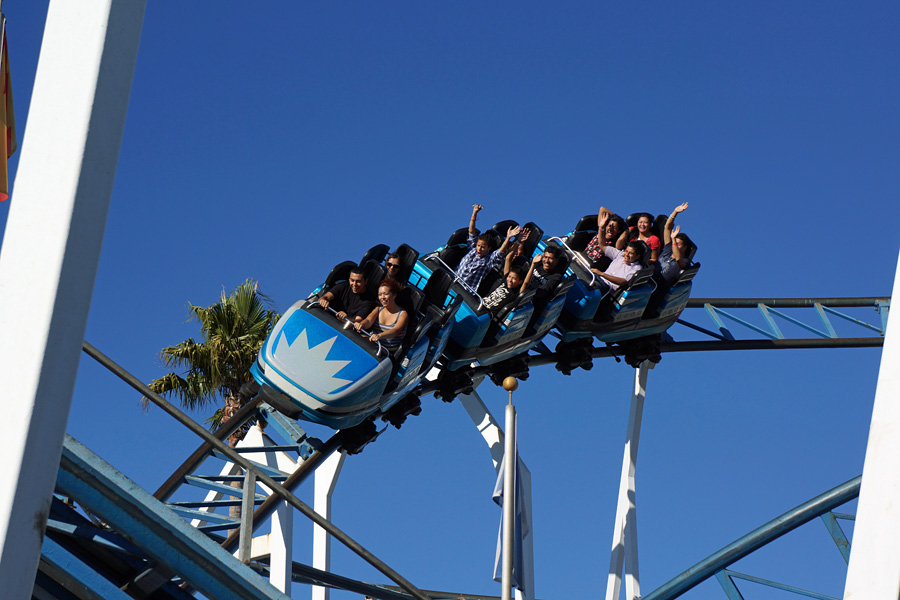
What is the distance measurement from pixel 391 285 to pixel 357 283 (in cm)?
27

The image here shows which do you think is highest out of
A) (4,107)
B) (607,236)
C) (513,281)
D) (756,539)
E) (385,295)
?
(607,236)

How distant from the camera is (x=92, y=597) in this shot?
3.21 m

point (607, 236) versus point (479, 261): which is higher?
point (607, 236)

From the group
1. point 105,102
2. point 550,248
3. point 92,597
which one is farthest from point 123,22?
point 550,248

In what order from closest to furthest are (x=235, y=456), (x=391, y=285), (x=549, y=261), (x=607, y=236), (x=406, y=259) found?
1. (x=235, y=456)
2. (x=391, y=285)
3. (x=406, y=259)
4. (x=549, y=261)
5. (x=607, y=236)

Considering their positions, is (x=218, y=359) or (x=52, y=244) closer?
(x=52, y=244)

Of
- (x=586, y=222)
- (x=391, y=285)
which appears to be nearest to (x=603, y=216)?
(x=586, y=222)

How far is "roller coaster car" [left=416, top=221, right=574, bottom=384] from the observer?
23.8 ft

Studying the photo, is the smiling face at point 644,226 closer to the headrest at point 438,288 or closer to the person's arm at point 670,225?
the person's arm at point 670,225

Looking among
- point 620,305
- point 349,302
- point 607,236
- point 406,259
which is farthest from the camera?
point 607,236

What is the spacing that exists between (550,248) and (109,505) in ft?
17.0

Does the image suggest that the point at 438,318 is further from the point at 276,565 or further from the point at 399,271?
the point at 276,565

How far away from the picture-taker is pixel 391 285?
661 cm

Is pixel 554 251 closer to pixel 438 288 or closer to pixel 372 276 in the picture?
pixel 438 288
